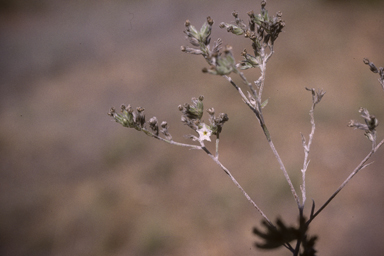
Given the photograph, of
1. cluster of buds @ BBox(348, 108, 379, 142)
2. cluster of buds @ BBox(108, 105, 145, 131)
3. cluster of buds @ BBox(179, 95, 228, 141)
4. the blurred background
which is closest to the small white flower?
cluster of buds @ BBox(179, 95, 228, 141)

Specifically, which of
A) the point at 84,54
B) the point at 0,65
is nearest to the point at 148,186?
the point at 84,54

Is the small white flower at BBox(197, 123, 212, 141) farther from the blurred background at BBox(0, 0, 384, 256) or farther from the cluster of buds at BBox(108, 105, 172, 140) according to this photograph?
the blurred background at BBox(0, 0, 384, 256)

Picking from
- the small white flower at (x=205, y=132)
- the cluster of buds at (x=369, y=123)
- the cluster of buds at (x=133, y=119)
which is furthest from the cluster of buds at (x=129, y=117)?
the cluster of buds at (x=369, y=123)

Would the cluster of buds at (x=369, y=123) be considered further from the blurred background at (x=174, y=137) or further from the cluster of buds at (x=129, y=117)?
the blurred background at (x=174, y=137)

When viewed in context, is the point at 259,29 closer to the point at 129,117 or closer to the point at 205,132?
the point at 205,132

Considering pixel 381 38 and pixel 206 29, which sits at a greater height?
pixel 381 38

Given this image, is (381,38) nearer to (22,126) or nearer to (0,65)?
(22,126)

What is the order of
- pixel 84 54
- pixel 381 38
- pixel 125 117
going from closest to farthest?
pixel 125 117 < pixel 381 38 < pixel 84 54
